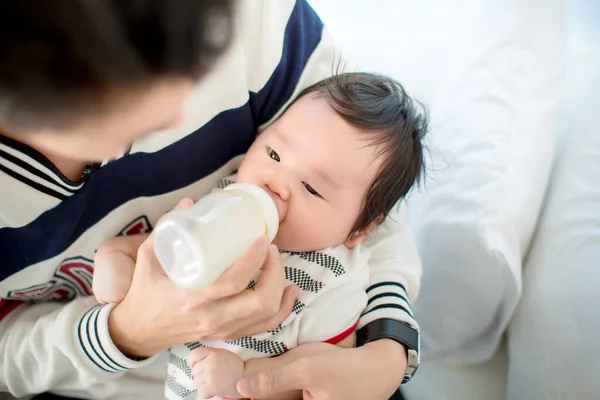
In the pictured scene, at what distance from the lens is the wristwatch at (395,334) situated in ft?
2.64

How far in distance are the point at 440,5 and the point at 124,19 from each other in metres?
1.37

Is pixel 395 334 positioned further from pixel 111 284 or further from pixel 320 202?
pixel 111 284

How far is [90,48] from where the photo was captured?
29cm

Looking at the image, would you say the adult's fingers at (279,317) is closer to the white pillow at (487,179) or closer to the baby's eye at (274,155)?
the baby's eye at (274,155)

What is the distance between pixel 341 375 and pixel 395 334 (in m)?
0.13

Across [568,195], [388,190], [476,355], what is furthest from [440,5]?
[476,355]

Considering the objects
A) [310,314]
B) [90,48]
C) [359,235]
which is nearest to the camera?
[90,48]

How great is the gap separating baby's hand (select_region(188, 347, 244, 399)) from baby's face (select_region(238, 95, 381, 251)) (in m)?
0.20

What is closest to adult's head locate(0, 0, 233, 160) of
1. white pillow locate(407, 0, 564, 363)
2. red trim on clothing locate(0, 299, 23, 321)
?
red trim on clothing locate(0, 299, 23, 321)

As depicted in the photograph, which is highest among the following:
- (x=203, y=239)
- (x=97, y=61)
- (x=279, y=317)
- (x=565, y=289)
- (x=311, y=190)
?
(x=97, y=61)

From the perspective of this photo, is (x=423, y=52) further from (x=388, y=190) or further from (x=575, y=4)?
(x=388, y=190)

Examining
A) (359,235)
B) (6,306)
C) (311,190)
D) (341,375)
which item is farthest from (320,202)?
(6,306)

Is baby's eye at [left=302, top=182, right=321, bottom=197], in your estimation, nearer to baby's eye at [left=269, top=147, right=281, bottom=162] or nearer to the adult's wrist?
baby's eye at [left=269, top=147, right=281, bottom=162]

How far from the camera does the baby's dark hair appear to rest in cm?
81
